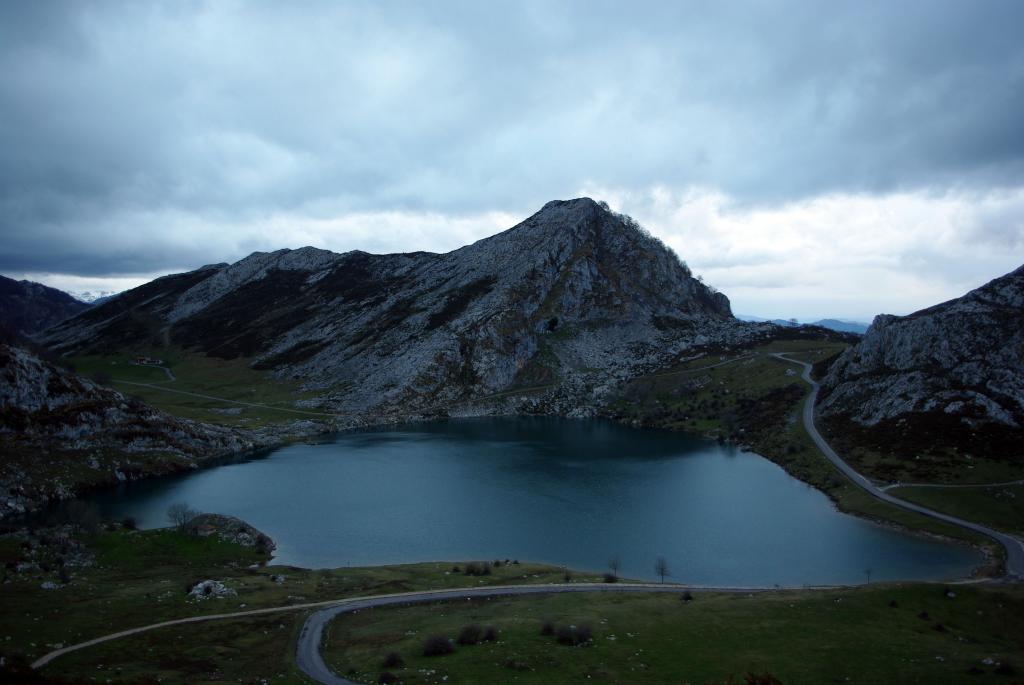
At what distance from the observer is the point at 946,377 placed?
10762 cm

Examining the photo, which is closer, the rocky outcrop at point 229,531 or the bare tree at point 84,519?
the bare tree at point 84,519

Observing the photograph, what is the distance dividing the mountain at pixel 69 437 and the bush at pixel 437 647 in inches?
3129

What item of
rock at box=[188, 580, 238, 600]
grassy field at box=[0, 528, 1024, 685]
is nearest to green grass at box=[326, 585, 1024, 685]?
grassy field at box=[0, 528, 1024, 685]

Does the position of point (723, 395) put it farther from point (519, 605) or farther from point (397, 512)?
point (519, 605)

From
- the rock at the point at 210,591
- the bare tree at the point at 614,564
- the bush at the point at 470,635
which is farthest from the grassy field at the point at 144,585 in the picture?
the bush at the point at 470,635

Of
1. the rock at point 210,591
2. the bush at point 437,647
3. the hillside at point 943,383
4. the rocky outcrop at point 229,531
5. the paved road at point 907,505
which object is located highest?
the hillside at point 943,383

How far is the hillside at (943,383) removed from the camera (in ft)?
309

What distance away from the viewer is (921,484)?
284ft

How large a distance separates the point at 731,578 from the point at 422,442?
89.4 m

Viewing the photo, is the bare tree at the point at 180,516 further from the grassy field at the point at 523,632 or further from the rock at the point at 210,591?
the rock at the point at 210,591

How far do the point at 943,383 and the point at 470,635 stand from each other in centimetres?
10301

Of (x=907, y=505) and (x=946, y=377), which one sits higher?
(x=946, y=377)

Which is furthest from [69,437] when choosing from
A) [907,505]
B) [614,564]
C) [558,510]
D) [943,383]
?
[943,383]

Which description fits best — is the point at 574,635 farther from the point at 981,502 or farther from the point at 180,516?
the point at 981,502
